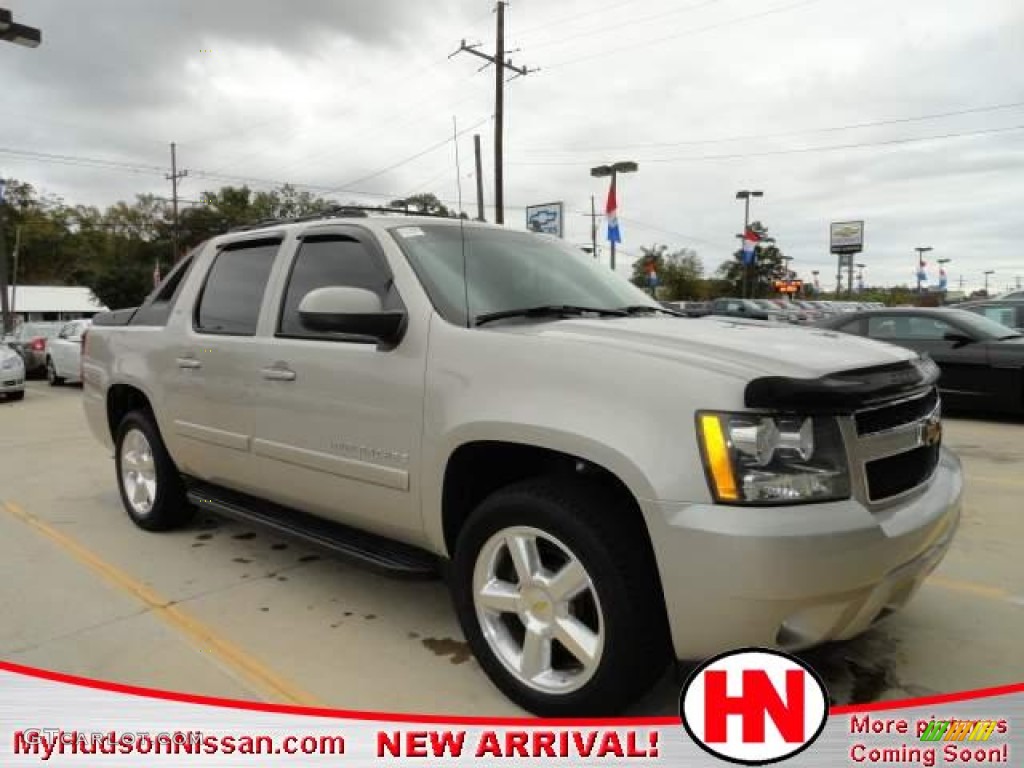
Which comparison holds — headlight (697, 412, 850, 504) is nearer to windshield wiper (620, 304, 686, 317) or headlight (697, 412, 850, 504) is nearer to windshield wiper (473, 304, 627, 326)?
windshield wiper (473, 304, 627, 326)

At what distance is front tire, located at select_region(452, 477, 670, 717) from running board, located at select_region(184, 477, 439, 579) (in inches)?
11.7

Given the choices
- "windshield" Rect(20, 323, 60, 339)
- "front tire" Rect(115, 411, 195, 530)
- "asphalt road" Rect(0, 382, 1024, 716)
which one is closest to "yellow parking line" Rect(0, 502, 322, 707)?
"asphalt road" Rect(0, 382, 1024, 716)

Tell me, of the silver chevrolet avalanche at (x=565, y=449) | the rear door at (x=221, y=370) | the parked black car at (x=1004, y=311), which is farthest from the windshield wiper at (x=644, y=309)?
the parked black car at (x=1004, y=311)

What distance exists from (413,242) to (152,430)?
2393 millimetres

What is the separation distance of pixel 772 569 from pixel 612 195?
24162 mm

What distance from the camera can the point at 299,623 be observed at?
348cm

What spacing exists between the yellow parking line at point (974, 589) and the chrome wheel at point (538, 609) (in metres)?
2.23

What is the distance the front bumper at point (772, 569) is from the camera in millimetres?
2096

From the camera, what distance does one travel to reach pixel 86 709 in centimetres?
254

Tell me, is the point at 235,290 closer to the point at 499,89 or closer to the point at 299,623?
the point at 299,623

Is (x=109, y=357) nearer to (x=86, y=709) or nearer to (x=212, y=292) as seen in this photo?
(x=212, y=292)

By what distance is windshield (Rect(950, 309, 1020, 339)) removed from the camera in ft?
29.6

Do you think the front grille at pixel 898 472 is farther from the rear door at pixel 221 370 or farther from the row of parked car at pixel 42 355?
the row of parked car at pixel 42 355

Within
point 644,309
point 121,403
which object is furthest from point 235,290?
point 644,309
